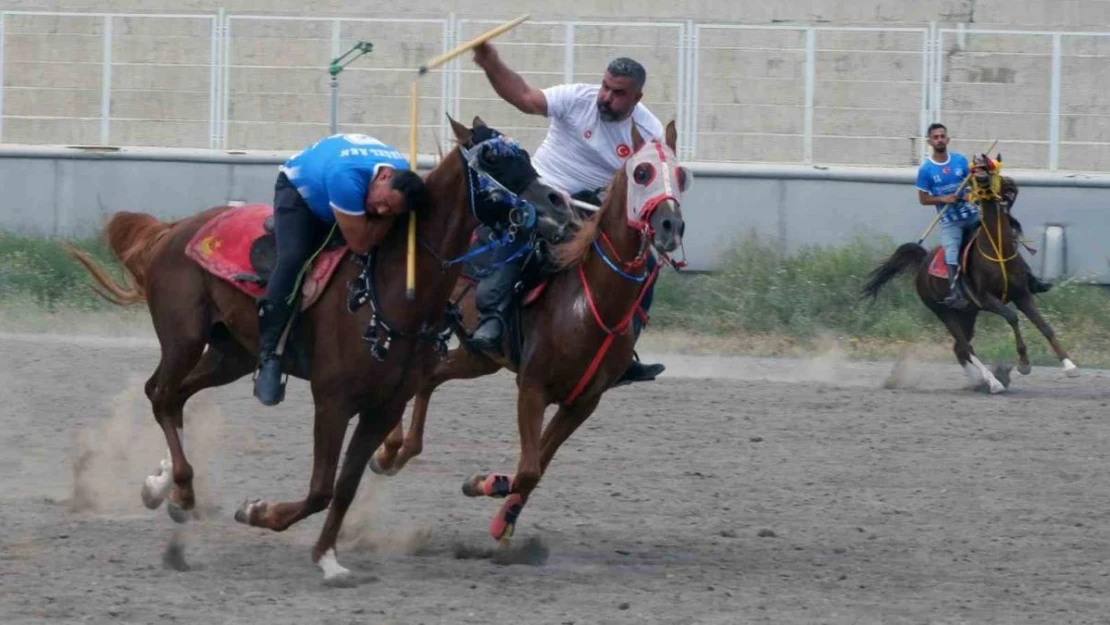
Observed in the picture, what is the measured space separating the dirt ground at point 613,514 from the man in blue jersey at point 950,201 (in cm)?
167

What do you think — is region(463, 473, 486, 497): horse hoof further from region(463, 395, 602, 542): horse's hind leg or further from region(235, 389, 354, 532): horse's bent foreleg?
region(235, 389, 354, 532): horse's bent foreleg

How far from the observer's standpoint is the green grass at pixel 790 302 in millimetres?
15867

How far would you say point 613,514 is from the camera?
26.7 ft

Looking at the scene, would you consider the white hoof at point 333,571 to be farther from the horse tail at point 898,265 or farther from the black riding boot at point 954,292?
the horse tail at point 898,265

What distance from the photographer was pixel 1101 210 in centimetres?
1633

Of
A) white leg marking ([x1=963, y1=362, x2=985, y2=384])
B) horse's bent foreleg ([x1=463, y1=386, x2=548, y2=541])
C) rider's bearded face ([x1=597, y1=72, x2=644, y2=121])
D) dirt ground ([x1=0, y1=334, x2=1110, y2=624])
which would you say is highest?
rider's bearded face ([x1=597, y1=72, x2=644, y2=121])

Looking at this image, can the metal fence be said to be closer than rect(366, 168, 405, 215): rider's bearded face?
No

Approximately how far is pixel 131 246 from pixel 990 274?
7.93 meters

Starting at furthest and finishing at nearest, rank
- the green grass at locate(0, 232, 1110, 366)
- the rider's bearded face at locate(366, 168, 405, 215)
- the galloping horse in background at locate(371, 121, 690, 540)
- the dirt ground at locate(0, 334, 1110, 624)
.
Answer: the green grass at locate(0, 232, 1110, 366)
the galloping horse in background at locate(371, 121, 690, 540)
the rider's bearded face at locate(366, 168, 405, 215)
the dirt ground at locate(0, 334, 1110, 624)

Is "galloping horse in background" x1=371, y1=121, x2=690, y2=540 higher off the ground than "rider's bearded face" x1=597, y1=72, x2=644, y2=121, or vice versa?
"rider's bearded face" x1=597, y1=72, x2=644, y2=121

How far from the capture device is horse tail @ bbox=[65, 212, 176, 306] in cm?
805

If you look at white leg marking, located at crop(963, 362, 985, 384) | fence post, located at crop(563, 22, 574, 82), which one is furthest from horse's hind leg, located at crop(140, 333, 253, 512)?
fence post, located at crop(563, 22, 574, 82)

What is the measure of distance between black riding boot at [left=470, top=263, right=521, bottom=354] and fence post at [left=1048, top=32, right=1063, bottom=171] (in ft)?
36.8

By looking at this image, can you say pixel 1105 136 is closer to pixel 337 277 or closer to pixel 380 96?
pixel 380 96
